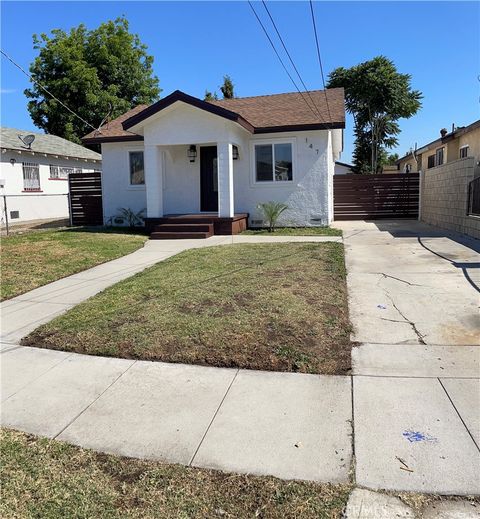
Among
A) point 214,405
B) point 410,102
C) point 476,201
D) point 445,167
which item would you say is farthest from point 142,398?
point 410,102

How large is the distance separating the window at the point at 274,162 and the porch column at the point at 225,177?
1.81 meters

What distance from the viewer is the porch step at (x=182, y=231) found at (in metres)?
13.5

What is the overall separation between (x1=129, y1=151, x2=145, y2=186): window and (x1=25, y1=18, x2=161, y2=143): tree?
17854mm

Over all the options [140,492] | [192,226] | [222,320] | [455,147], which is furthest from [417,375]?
[455,147]

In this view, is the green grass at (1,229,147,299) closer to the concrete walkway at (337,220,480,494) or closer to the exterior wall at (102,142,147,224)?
the exterior wall at (102,142,147,224)

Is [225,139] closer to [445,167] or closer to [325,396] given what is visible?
[445,167]

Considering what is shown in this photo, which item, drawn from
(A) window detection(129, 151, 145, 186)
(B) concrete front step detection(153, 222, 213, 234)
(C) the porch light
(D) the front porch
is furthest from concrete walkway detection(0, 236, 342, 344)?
(A) window detection(129, 151, 145, 186)

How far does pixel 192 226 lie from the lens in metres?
13.9

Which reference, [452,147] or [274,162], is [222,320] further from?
[452,147]

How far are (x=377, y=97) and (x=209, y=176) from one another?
2257 cm

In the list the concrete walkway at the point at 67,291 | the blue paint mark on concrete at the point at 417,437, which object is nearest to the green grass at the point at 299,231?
the concrete walkway at the point at 67,291

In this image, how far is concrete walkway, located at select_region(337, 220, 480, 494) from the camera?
282 centimetres

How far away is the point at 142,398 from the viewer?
3.82m

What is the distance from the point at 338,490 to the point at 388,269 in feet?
20.0
